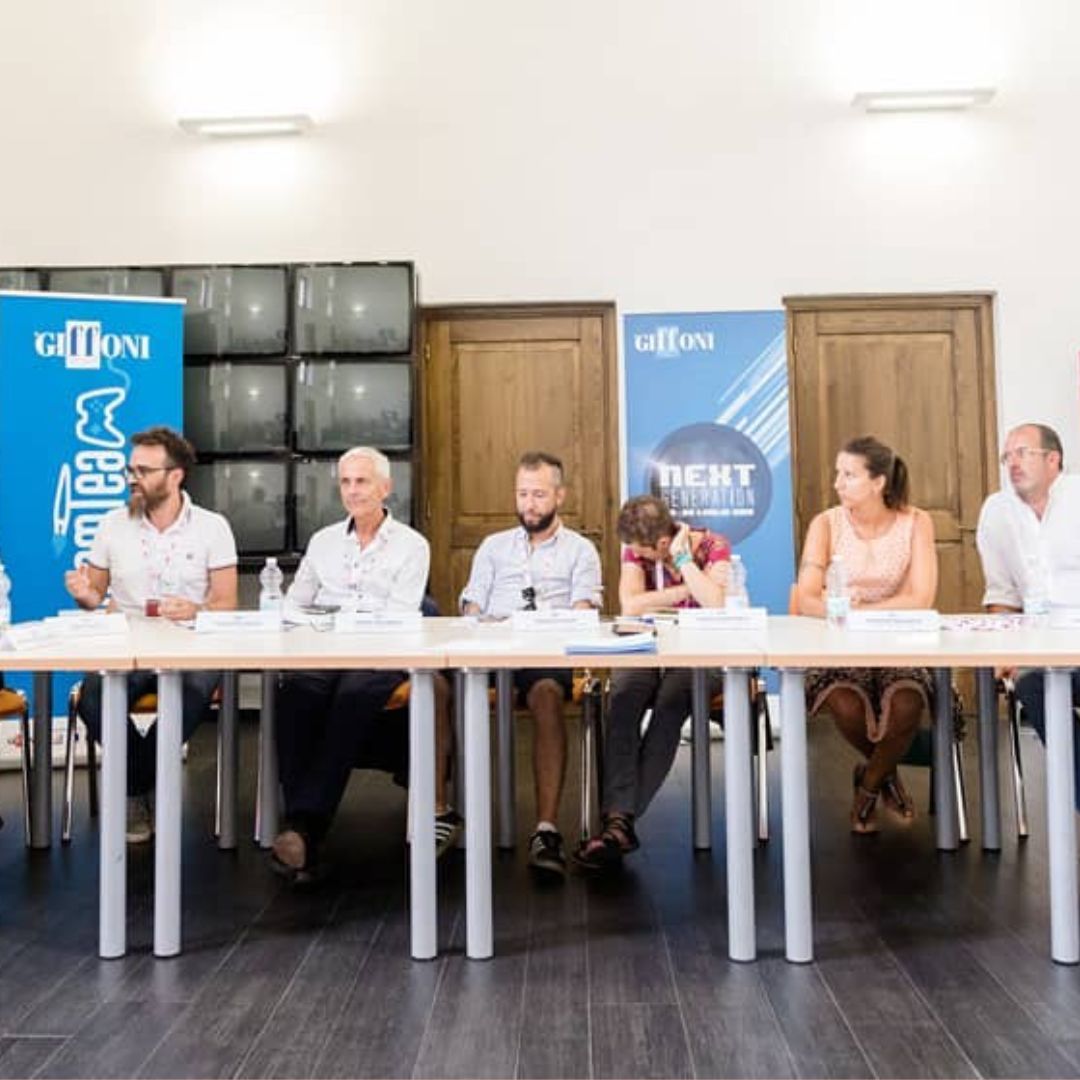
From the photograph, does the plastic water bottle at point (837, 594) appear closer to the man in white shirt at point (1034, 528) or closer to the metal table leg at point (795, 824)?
the metal table leg at point (795, 824)

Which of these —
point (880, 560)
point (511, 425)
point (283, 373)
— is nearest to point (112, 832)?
point (880, 560)

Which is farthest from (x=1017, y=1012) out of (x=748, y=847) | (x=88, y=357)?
(x=88, y=357)

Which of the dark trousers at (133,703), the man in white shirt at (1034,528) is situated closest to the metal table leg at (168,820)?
the dark trousers at (133,703)

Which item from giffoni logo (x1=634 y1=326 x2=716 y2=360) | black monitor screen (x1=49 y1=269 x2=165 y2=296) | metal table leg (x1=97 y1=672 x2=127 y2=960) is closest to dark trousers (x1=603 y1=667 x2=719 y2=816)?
metal table leg (x1=97 y1=672 x2=127 y2=960)

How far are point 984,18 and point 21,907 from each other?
5.64m

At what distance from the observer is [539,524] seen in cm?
339

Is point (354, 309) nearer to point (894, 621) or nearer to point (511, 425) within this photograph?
point (511, 425)

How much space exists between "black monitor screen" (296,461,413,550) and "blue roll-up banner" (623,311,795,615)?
1163mm

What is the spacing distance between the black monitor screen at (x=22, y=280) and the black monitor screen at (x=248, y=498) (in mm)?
1178

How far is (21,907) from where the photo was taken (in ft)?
8.37

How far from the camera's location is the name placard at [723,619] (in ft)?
8.86

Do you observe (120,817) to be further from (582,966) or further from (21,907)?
(582,966)

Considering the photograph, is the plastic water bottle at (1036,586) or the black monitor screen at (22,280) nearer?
the plastic water bottle at (1036,586)

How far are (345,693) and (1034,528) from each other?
2.21m
